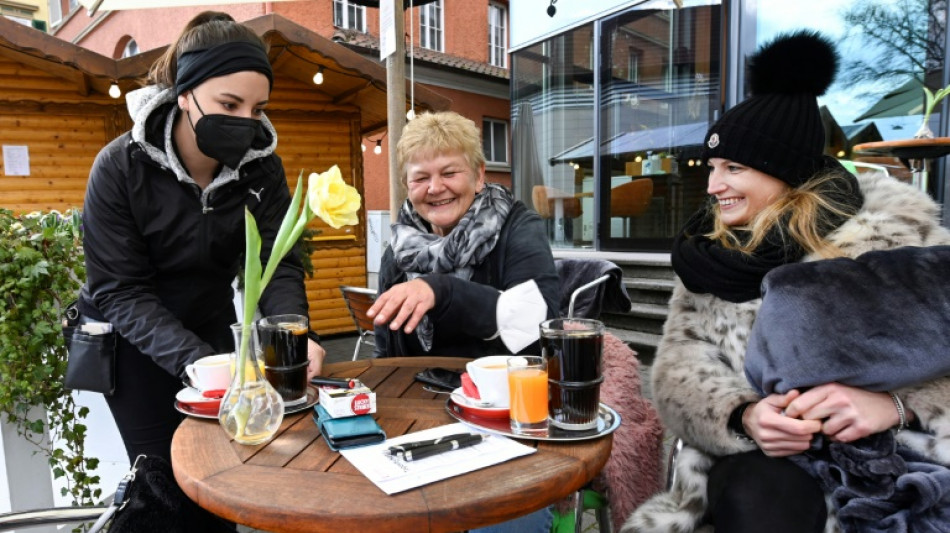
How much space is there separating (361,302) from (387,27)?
5.70ft

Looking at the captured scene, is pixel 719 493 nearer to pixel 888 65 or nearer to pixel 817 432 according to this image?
pixel 817 432

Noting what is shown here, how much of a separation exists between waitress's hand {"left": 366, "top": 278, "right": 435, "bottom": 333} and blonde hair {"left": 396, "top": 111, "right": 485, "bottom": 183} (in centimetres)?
47

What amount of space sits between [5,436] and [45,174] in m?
4.87

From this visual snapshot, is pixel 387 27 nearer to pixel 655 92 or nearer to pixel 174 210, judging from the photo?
pixel 174 210

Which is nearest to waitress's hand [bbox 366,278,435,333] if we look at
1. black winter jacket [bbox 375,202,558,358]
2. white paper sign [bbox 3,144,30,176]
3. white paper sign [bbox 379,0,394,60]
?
black winter jacket [bbox 375,202,558,358]

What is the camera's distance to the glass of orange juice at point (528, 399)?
1062 millimetres

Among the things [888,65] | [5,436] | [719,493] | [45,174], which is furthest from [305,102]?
[719,493]

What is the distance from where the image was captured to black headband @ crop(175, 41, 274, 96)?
1.46 metres

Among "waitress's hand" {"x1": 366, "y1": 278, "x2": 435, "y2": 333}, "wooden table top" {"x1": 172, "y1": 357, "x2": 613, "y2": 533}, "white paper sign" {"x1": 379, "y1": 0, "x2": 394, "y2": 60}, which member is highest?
"white paper sign" {"x1": 379, "y1": 0, "x2": 394, "y2": 60}

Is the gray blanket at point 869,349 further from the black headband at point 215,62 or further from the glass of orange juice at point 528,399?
the black headband at point 215,62

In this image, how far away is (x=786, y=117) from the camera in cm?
150

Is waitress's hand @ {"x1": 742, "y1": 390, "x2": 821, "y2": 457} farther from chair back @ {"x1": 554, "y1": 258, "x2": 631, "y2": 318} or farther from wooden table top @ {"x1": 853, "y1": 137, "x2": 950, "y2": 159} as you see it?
wooden table top @ {"x1": 853, "y1": 137, "x2": 950, "y2": 159}

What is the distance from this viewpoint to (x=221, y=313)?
1.81 metres

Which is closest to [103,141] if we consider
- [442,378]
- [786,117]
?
[442,378]
